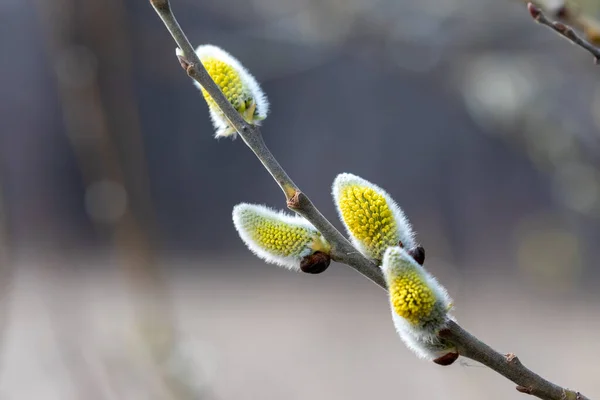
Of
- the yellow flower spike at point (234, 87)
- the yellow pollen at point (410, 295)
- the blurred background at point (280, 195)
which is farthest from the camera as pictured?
the blurred background at point (280, 195)

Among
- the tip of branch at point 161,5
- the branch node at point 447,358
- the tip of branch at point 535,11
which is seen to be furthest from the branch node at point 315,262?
the tip of branch at point 535,11

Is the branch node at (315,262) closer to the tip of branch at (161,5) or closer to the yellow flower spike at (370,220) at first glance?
the yellow flower spike at (370,220)

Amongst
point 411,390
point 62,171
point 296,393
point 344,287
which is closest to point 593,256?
point 344,287

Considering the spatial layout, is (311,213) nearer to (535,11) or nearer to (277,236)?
(277,236)

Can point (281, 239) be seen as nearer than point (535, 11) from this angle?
Yes

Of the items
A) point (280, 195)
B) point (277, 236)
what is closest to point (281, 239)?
point (277, 236)

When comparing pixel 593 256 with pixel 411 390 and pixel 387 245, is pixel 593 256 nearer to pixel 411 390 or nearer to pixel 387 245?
pixel 411 390
